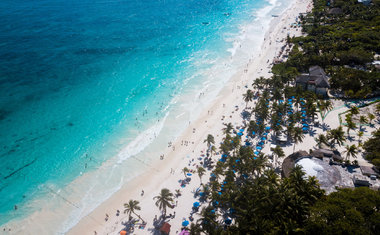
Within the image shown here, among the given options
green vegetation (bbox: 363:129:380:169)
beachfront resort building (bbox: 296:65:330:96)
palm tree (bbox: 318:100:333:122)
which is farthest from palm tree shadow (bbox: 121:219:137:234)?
beachfront resort building (bbox: 296:65:330:96)

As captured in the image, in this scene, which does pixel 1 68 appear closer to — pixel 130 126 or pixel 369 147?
pixel 130 126

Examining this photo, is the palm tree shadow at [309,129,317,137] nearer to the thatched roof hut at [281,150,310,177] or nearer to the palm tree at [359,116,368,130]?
the palm tree at [359,116,368,130]

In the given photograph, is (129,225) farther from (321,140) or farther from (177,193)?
(321,140)

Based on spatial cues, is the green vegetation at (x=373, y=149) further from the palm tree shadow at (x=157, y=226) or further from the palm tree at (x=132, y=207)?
the palm tree at (x=132, y=207)

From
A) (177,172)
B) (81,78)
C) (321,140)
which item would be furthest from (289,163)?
(81,78)

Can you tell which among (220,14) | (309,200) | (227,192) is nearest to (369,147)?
(309,200)

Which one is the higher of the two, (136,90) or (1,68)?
(1,68)
